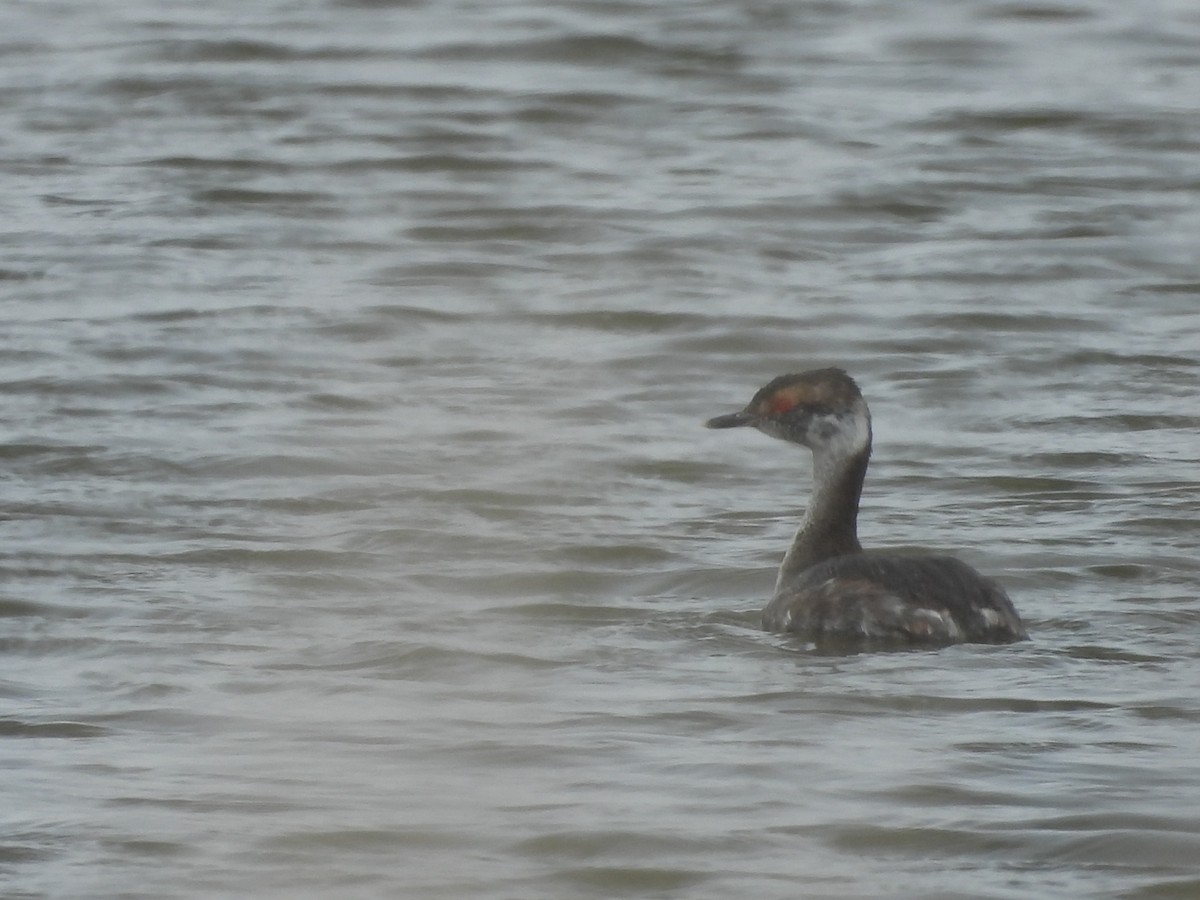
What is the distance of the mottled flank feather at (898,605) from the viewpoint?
8148 millimetres

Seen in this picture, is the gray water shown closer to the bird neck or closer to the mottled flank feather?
the mottled flank feather

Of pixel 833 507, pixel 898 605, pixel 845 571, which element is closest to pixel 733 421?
pixel 833 507

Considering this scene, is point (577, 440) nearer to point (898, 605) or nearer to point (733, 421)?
point (733, 421)

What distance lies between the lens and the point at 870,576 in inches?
332

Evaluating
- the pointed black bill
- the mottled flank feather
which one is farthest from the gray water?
the pointed black bill

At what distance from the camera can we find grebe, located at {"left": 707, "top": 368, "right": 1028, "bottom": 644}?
817 centimetres

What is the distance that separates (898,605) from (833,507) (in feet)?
2.96

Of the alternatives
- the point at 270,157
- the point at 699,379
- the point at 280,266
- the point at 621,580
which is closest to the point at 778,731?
the point at 621,580

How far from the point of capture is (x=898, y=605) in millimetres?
8242

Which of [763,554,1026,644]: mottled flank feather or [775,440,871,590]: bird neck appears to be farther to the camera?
[775,440,871,590]: bird neck

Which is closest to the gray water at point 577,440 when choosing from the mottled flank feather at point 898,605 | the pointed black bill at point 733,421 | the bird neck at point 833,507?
the mottled flank feather at point 898,605

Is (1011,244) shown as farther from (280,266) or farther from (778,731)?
(778,731)

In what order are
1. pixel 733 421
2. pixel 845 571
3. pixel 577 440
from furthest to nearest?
1. pixel 577 440
2. pixel 733 421
3. pixel 845 571

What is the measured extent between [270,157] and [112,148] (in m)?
0.99
